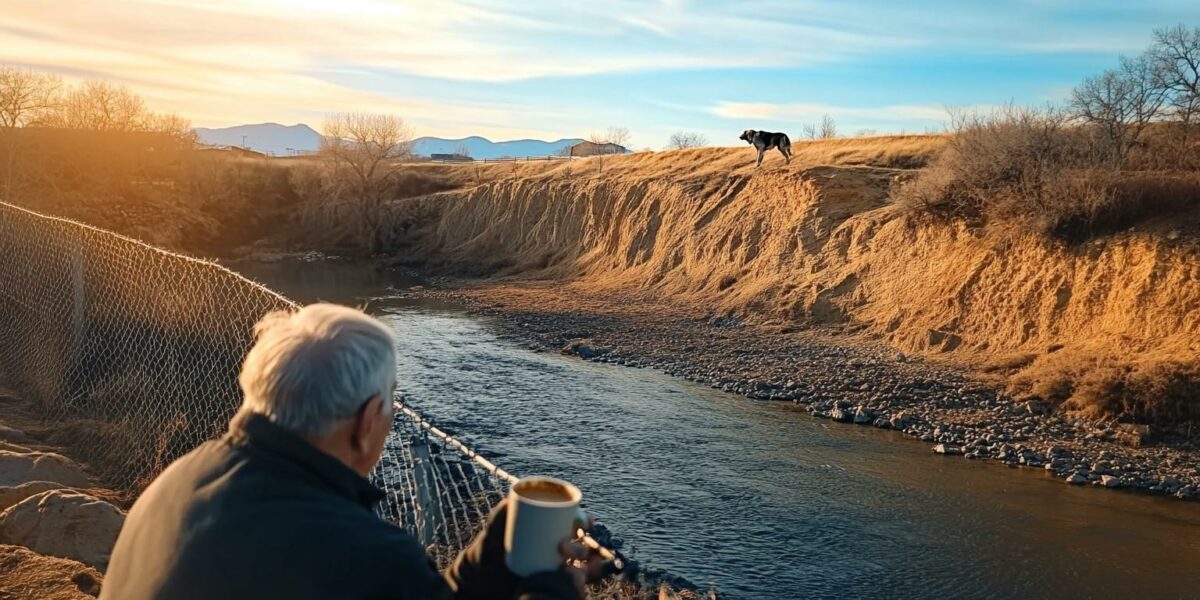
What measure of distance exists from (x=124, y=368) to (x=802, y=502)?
24.6 ft

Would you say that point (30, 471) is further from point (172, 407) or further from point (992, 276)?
point (992, 276)

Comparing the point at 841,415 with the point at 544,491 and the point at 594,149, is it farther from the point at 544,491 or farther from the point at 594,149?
the point at 594,149

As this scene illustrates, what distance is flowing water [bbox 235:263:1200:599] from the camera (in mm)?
8164

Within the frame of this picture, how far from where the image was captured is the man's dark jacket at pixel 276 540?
1631 millimetres

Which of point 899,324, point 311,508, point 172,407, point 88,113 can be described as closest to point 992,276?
point 899,324

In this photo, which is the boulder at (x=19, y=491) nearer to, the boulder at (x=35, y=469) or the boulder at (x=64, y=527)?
the boulder at (x=35, y=469)

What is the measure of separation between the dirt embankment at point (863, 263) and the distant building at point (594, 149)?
17.3 metres

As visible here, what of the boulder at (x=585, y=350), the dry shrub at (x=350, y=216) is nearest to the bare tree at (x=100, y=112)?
the dry shrub at (x=350, y=216)

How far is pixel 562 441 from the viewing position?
1191cm

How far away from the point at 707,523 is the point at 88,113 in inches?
1858

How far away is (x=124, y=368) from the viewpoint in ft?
30.2

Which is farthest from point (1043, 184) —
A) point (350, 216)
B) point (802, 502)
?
point (350, 216)

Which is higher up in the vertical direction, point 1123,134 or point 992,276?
point 1123,134

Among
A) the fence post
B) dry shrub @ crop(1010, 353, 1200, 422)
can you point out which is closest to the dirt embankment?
dry shrub @ crop(1010, 353, 1200, 422)
